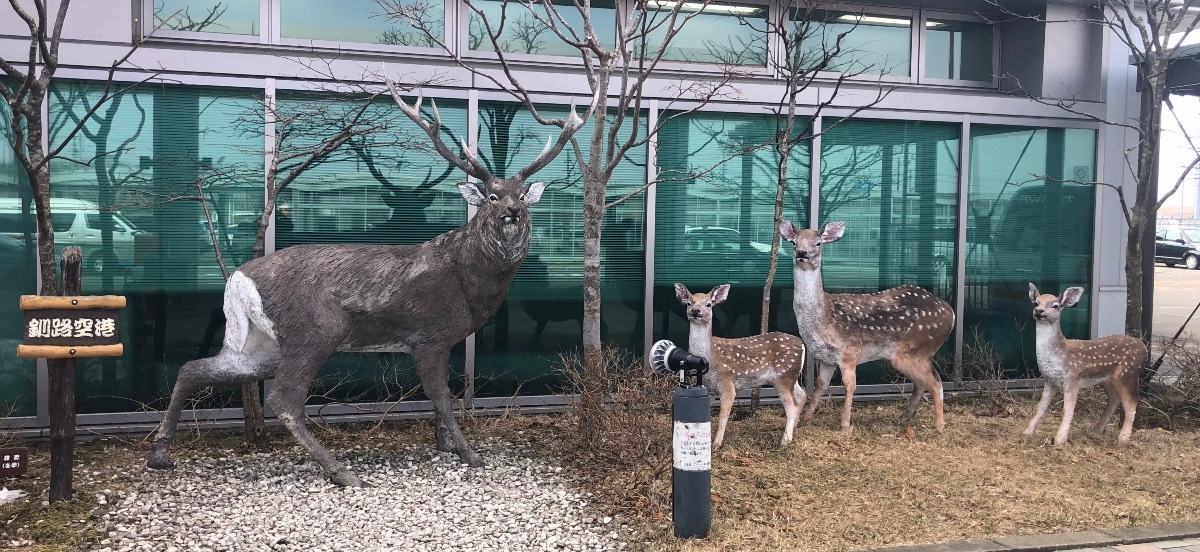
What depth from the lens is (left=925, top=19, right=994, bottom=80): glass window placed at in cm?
884

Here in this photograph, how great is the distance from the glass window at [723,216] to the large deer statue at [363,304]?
2039 millimetres

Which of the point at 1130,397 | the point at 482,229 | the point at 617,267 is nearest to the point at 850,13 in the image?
the point at 617,267

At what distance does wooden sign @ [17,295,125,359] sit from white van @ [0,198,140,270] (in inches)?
72.9

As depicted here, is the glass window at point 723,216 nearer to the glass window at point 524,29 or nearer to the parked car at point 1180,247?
the glass window at point 524,29

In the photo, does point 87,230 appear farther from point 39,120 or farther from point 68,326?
point 68,326

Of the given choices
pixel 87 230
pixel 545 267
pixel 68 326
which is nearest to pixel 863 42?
pixel 545 267

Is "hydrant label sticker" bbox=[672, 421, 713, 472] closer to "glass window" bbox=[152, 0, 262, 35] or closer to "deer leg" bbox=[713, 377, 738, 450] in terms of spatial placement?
"deer leg" bbox=[713, 377, 738, 450]

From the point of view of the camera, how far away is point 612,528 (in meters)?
4.81

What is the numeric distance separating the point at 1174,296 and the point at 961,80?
15046mm

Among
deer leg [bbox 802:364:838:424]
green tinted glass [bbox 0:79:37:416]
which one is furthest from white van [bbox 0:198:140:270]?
deer leg [bbox 802:364:838:424]

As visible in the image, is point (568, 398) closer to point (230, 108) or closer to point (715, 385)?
Answer: point (715, 385)

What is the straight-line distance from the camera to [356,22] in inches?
290

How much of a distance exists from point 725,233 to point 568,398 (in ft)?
6.56

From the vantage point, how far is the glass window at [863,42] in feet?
27.8
